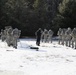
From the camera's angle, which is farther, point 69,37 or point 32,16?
point 32,16

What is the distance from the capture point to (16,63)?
13.4m

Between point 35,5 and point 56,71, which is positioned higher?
point 35,5

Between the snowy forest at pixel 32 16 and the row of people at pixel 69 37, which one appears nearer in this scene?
the row of people at pixel 69 37

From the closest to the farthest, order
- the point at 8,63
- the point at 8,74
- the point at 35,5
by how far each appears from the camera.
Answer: the point at 8,74 → the point at 8,63 → the point at 35,5

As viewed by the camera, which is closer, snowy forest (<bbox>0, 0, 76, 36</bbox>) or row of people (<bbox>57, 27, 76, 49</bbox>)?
row of people (<bbox>57, 27, 76, 49</bbox>)

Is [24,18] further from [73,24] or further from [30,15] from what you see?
[73,24]

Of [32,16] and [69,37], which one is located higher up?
[32,16]

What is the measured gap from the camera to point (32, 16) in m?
48.9

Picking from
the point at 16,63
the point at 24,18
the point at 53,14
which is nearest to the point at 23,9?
the point at 24,18

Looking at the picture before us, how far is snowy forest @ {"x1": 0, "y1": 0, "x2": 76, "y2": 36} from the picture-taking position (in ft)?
152

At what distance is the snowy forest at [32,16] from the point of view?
46438 millimetres

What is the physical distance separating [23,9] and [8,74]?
3782 cm

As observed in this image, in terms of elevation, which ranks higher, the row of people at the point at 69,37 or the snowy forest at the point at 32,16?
the snowy forest at the point at 32,16

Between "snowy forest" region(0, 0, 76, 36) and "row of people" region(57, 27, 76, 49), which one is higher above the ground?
"snowy forest" region(0, 0, 76, 36)
